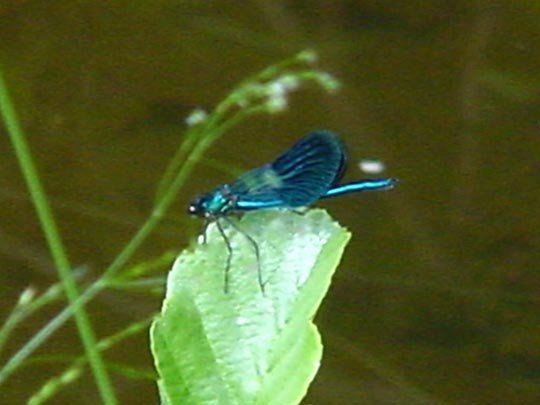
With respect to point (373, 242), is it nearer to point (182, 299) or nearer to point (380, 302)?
point (380, 302)

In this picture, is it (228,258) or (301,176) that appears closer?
(228,258)

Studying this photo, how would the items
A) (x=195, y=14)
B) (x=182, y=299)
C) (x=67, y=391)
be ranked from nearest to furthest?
1. (x=182, y=299)
2. (x=67, y=391)
3. (x=195, y=14)

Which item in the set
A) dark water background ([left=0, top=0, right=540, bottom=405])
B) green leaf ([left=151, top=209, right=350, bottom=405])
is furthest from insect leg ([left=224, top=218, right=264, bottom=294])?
dark water background ([left=0, top=0, right=540, bottom=405])

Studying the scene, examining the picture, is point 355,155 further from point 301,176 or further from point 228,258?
point 228,258

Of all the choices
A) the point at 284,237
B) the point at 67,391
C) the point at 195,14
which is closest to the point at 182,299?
the point at 284,237

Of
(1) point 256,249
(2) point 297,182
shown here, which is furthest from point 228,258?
(2) point 297,182

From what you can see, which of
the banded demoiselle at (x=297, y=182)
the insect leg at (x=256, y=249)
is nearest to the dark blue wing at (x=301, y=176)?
the banded demoiselle at (x=297, y=182)

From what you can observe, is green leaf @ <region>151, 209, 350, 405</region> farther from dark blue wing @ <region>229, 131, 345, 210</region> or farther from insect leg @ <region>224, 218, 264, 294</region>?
dark blue wing @ <region>229, 131, 345, 210</region>
